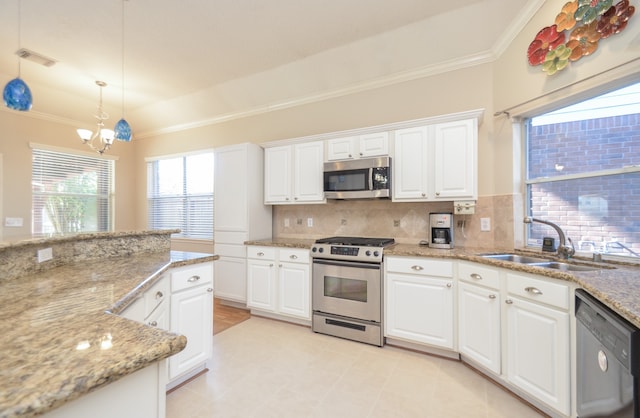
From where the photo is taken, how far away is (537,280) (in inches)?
72.2

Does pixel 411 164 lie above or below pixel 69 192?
above

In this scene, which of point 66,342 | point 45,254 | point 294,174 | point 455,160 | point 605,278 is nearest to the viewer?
point 66,342

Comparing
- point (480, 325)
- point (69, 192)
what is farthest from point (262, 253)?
point (69, 192)

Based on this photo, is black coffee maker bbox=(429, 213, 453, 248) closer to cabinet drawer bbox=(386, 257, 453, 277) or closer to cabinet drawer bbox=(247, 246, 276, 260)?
cabinet drawer bbox=(386, 257, 453, 277)

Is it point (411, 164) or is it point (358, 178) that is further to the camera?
point (358, 178)

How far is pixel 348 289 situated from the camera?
293 centimetres

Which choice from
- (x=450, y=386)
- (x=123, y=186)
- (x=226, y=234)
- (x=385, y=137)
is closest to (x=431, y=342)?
(x=450, y=386)

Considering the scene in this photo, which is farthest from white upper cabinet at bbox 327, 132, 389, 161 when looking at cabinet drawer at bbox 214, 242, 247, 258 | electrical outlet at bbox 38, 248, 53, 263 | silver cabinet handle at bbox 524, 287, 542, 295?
electrical outlet at bbox 38, 248, 53, 263

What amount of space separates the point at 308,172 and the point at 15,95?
2682 mm

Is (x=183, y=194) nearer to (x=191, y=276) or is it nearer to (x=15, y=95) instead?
(x=15, y=95)

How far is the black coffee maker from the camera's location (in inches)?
112

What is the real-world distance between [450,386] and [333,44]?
11.5ft

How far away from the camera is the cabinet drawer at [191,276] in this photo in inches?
79.4

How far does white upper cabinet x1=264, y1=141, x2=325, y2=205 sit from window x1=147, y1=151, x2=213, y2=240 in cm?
137
